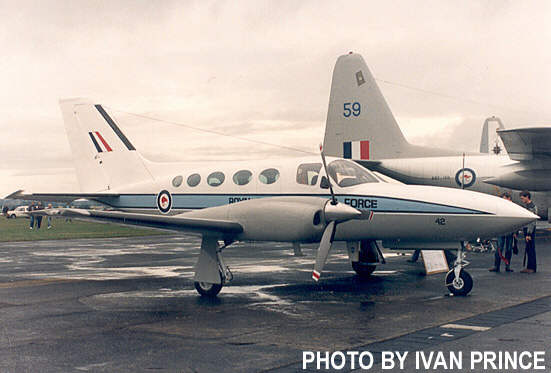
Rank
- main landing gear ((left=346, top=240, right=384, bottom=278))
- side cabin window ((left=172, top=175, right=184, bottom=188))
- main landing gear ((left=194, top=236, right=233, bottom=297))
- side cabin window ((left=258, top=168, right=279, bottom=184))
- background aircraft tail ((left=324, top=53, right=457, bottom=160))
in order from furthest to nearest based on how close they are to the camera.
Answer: background aircraft tail ((left=324, top=53, right=457, bottom=160))
main landing gear ((left=346, top=240, right=384, bottom=278))
side cabin window ((left=172, top=175, right=184, bottom=188))
side cabin window ((left=258, top=168, right=279, bottom=184))
main landing gear ((left=194, top=236, right=233, bottom=297))

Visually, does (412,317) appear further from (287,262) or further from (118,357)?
(287,262)

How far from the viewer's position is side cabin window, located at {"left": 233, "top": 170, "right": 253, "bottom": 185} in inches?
547

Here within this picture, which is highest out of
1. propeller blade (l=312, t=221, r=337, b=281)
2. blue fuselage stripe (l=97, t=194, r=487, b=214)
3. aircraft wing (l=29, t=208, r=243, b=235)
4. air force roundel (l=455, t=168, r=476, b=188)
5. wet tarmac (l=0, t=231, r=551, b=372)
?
air force roundel (l=455, t=168, r=476, b=188)

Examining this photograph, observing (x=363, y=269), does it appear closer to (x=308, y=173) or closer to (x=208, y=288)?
(x=308, y=173)

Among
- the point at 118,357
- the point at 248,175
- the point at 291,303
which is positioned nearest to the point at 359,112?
the point at 248,175

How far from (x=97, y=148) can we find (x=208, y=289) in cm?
824

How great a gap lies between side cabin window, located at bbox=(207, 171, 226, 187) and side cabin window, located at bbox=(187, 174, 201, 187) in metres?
0.33

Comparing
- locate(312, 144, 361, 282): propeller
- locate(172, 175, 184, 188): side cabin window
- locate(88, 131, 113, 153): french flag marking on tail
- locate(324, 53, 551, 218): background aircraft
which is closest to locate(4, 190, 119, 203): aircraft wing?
locate(88, 131, 113, 153): french flag marking on tail

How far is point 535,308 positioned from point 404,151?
1736 centimetres

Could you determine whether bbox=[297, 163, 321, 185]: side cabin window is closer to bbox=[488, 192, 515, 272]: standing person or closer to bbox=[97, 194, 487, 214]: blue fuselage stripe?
bbox=[97, 194, 487, 214]: blue fuselage stripe

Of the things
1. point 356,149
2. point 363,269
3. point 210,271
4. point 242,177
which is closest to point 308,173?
point 242,177

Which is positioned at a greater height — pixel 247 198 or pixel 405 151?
pixel 405 151

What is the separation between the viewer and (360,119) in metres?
27.6

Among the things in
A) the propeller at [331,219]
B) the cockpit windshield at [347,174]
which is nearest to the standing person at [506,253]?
the cockpit windshield at [347,174]
